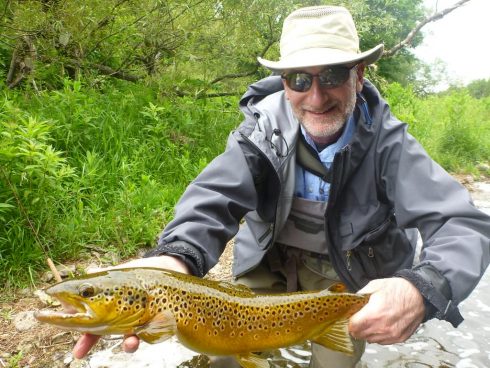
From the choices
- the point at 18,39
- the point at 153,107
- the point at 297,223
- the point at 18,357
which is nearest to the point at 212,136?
the point at 153,107

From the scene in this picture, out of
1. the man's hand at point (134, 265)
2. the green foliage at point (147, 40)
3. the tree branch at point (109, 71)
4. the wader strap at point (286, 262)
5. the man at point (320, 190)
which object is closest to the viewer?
the man's hand at point (134, 265)

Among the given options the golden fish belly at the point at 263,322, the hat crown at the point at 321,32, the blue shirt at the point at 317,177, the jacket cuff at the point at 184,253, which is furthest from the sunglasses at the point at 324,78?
the golden fish belly at the point at 263,322

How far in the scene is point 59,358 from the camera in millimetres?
3191

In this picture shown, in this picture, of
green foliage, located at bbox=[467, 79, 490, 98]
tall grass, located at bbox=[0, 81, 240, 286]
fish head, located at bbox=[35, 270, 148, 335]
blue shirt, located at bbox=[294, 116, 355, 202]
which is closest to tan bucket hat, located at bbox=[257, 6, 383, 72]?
blue shirt, located at bbox=[294, 116, 355, 202]

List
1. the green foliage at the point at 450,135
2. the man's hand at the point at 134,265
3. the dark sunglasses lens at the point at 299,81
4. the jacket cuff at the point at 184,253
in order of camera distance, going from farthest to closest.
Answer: the green foliage at the point at 450,135 < the dark sunglasses lens at the point at 299,81 < the jacket cuff at the point at 184,253 < the man's hand at the point at 134,265

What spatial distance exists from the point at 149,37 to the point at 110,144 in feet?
5.06

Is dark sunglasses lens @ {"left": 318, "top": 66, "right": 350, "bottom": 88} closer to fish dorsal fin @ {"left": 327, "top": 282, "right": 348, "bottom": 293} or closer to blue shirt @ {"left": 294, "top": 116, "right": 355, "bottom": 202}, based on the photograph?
blue shirt @ {"left": 294, "top": 116, "right": 355, "bottom": 202}

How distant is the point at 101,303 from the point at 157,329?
10.4 inches

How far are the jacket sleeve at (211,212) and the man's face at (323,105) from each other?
46cm

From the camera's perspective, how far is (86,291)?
186 cm

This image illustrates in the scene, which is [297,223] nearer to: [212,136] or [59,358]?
[59,358]

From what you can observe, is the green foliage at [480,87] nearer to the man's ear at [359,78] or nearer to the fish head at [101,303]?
the man's ear at [359,78]

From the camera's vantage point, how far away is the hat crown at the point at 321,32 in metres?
2.92

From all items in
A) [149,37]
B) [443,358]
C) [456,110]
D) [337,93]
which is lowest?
[443,358]
